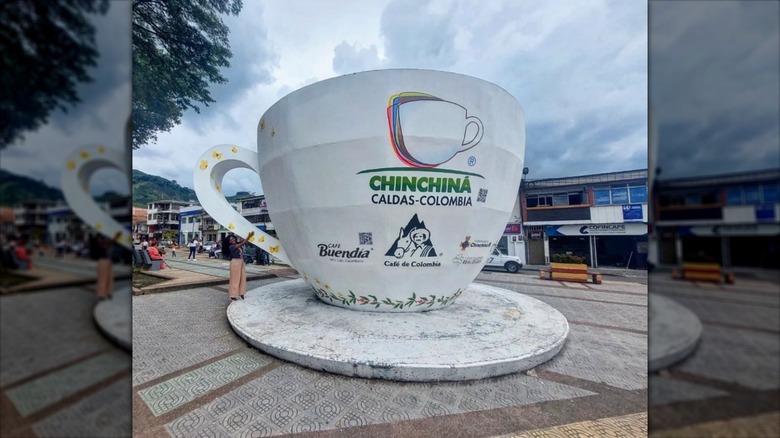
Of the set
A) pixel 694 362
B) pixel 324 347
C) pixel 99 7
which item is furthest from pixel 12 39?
pixel 324 347

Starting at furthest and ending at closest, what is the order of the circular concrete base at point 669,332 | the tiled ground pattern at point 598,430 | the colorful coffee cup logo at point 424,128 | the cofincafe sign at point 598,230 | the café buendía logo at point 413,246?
the cofincafe sign at point 598,230, the café buendía logo at point 413,246, the colorful coffee cup logo at point 424,128, the tiled ground pattern at point 598,430, the circular concrete base at point 669,332

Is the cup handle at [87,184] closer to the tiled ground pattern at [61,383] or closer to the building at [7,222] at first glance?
the building at [7,222]

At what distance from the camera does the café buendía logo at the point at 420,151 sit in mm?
4594

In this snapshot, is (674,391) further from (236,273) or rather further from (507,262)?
(507,262)

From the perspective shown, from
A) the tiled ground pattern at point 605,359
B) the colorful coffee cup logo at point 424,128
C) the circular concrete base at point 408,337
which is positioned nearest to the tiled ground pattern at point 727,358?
the circular concrete base at point 408,337

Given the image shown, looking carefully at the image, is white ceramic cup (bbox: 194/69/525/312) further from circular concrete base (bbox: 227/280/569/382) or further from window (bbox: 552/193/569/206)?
window (bbox: 552/193/569/206)

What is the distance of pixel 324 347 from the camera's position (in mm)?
3824

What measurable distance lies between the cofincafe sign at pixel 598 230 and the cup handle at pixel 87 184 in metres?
18.6

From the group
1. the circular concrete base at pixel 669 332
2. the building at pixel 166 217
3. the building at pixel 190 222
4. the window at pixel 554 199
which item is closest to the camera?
the circular concrete base at pixel 669 332

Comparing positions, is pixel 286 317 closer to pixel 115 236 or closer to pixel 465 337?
pixel 465 337

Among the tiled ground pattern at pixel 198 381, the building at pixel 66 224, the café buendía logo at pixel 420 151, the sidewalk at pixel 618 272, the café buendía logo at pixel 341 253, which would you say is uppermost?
the café buendía logo at pixel 420 151

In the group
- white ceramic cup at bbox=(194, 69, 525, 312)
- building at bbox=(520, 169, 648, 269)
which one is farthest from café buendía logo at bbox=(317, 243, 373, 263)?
building at bbox=(520, 169, 648, 269)

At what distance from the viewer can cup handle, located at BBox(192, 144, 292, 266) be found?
21.3 feet

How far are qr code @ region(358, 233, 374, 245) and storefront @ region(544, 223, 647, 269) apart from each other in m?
14.5
